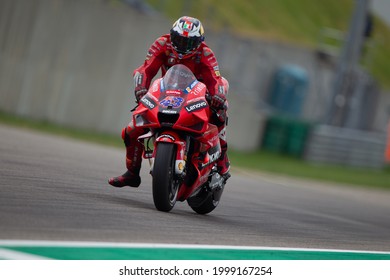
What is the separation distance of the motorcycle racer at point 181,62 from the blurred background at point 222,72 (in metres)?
12.1

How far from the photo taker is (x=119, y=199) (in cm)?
950

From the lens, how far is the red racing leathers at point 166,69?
30.4ft

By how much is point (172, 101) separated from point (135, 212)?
1026 millimetres

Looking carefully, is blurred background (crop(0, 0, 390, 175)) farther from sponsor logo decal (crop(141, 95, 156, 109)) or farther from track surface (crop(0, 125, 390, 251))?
sponsor logo decal (crop(141, 95, 156, 109))

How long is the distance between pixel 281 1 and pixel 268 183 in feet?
116

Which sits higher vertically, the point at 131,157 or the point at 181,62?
the point at 181,62

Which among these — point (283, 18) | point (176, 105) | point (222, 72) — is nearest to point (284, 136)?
point (222, 72)

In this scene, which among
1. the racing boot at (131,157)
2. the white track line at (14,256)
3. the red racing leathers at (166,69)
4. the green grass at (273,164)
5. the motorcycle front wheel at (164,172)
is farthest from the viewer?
the green grass at (273,164)

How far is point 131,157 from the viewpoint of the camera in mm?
9461

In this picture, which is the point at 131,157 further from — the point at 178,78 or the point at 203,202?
the point at 178,78

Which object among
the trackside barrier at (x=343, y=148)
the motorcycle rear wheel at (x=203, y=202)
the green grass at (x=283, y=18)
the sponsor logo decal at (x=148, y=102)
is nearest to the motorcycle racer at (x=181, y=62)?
the sponsor logo decal at (x=148, y=102)

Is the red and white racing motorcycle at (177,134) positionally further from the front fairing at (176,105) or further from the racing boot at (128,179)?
the racing boot at (128,179)

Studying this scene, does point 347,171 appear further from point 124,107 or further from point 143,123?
point 143,123

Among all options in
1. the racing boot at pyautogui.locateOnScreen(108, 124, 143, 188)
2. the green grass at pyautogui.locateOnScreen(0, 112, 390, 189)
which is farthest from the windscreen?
the green grass at pyautogui.locateOnScreen(0, 112, 390, 189)
